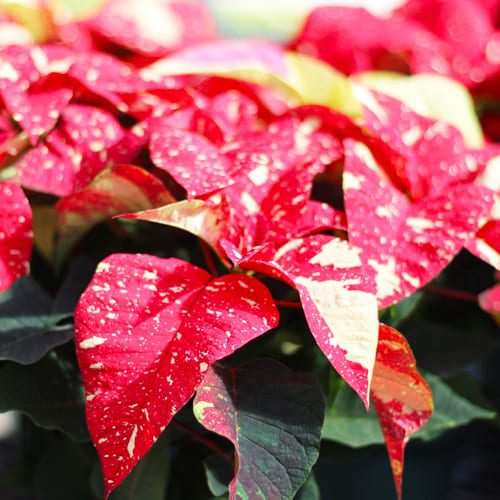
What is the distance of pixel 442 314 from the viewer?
17.4 inches

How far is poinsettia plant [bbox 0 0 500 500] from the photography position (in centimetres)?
27

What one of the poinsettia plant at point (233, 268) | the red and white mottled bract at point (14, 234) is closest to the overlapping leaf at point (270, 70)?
the poinsettia plant at point (233, 268)

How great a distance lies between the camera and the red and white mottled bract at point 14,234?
0.32 metres

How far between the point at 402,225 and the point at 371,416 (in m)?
0.10

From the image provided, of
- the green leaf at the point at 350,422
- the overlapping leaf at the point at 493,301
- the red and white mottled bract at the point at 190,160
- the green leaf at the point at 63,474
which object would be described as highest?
the red and white mottled bract at the point at 190,160

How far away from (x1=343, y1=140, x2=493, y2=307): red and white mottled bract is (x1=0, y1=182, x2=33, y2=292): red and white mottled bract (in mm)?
142

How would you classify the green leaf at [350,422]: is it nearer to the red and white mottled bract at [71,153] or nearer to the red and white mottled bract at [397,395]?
the red and white mottled bract at [397,395]

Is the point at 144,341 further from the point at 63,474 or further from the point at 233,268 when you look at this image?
the point at 63,474

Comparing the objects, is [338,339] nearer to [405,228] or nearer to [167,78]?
[405,228]

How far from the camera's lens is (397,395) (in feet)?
0.99

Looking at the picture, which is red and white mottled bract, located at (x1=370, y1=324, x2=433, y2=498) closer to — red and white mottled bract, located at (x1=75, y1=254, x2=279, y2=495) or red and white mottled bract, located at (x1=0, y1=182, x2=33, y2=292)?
red and white mottled bract, located at (x1=75, y1=254, x2=279, y2=495)

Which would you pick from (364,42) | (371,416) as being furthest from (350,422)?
(364,42)

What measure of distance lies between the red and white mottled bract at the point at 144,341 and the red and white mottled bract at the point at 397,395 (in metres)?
0.06

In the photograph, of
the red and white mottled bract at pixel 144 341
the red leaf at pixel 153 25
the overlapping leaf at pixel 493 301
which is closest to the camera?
the red and white mottled bract at pixel 144 341
